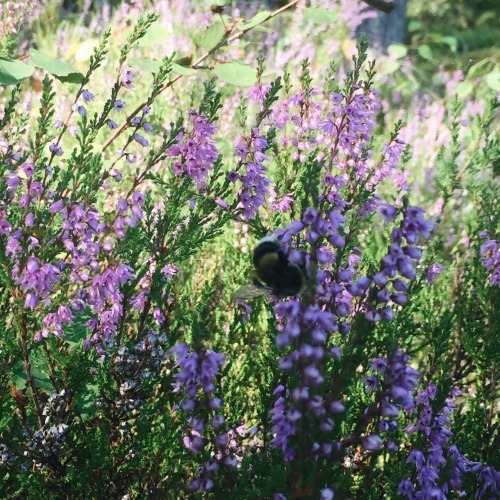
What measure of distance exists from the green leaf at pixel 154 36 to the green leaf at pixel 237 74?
12.8 inches

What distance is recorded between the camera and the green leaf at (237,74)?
2551 mm

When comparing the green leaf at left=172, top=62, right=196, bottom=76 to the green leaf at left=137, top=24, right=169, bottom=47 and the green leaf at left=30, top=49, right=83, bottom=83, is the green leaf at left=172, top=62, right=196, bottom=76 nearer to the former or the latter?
the green leaf at left=137, top=24, right=169, bottom=47

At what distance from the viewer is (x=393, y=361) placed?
57.1 inches

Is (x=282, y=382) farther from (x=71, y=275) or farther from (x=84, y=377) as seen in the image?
(x=71, y=275)

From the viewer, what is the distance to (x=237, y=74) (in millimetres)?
2582

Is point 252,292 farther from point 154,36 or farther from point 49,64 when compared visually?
point 154,36

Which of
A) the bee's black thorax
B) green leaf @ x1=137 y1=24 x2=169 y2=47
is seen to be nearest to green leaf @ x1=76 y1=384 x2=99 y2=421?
the bee's black thorax

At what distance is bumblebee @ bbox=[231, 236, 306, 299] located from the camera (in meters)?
1.62

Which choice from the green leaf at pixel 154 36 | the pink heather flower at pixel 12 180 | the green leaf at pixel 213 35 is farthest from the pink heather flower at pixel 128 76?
the pink heather flower at pixel 12 180

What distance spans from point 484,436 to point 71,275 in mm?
1615

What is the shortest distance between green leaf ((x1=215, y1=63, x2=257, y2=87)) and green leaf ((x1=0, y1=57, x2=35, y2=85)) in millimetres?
811

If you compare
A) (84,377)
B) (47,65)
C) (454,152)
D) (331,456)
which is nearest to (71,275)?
(84,377)

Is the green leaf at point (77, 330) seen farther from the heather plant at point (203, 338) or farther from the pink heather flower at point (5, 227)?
the pink heather flower at point (5, 227)

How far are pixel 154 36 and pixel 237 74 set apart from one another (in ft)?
1.49
